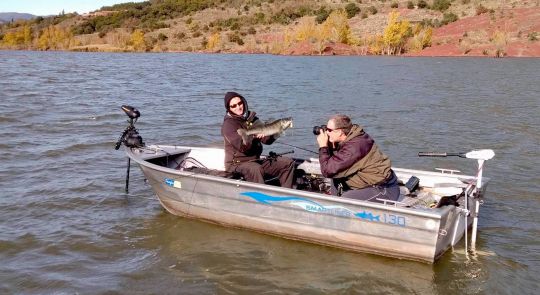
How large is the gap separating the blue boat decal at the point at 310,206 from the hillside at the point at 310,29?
4974cm

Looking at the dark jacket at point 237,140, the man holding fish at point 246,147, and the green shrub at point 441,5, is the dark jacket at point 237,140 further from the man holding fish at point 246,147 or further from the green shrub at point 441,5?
the green shrub at point 441,5

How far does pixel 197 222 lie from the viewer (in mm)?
7590

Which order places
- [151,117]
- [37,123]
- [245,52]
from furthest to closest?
[245,52]
[151,117]
[37,123]

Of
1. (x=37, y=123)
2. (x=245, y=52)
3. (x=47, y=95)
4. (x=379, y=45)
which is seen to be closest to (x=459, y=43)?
(x=379, y=45)

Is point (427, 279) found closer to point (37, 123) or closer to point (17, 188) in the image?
point (17, 188)

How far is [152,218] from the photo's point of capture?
7953 mm

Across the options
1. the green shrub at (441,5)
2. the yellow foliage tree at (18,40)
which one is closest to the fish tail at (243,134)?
the green shrub at (441,5)

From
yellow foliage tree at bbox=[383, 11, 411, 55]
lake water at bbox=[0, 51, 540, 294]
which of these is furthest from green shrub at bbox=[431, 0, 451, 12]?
lake water at bbox=[0, 51, 540, 294]

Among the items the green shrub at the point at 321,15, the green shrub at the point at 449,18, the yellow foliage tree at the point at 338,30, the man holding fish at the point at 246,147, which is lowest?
the man holding fish at the point at 246,147

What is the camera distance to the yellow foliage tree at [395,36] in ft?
189

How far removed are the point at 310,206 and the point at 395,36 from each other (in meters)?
54.7

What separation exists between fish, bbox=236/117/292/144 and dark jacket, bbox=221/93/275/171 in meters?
0.19

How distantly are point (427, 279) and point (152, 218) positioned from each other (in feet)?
13.4

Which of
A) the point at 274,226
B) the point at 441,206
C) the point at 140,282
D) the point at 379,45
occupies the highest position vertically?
the point at 379,45
